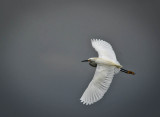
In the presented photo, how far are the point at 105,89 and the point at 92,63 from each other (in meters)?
0.54

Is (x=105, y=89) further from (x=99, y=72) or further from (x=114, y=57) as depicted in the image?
(x=114, y=57)

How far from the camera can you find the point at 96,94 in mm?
5242

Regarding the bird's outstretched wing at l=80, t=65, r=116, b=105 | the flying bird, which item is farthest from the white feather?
the bird's outstretched wing at l=80, t=65, r=116, b=105

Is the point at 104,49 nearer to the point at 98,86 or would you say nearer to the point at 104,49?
the point at 104,49

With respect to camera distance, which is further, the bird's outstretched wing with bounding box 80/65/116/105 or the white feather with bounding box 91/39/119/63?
the white feather with bounding box 91/39/119/63

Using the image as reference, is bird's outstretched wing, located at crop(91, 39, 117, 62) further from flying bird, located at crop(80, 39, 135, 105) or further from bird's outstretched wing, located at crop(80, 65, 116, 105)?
bird's outstretched wing, located at crop(80, 65, 116, 105)

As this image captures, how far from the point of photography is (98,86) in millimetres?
5312

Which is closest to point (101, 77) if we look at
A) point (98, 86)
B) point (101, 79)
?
point (101, 79)

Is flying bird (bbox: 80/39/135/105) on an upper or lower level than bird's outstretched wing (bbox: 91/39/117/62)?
lower

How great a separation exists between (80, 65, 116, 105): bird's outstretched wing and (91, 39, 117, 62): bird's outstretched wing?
0.43 m

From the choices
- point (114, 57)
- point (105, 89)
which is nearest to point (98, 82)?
point (105, 89)

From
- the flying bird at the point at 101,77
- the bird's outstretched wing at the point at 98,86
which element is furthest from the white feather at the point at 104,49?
the bird's outstretched wing at the point at 98,86

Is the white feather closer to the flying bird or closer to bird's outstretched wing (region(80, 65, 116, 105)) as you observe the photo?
the flying bird

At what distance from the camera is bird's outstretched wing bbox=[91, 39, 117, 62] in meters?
5.90
